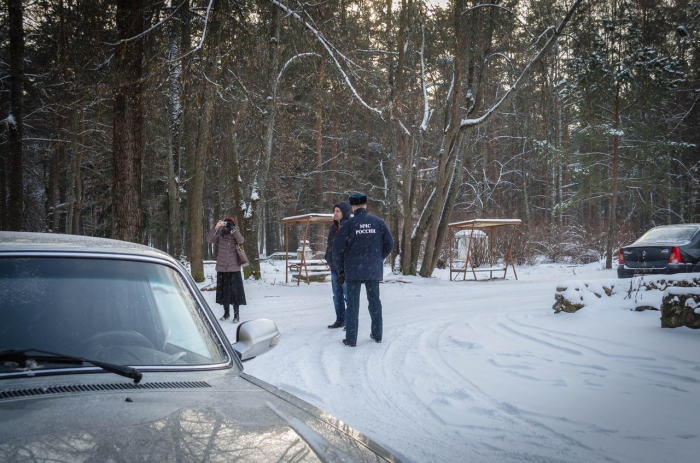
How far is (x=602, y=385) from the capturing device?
5133 millimetres

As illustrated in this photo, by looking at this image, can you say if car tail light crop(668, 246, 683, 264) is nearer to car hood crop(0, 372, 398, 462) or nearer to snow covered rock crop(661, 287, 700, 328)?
snow covered rock crop(661, 287, 700, 328)

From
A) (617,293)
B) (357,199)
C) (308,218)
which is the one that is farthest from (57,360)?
(308,218)

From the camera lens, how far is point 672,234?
12.4m

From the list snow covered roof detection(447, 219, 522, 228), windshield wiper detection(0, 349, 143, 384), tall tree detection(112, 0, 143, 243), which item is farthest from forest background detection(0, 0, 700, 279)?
windshield wiper detection(0, 349, 143, 384)

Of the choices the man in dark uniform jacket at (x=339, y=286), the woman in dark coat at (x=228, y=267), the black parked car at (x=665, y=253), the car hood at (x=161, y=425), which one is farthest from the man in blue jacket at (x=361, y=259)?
the black parked car at (x=665, y=253)

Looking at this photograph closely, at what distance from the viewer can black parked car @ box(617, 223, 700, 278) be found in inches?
456

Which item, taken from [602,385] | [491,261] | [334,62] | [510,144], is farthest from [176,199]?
[510,144]

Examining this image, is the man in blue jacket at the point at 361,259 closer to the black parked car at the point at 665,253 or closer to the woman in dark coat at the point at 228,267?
the woman in dark coat at the point at 228,267

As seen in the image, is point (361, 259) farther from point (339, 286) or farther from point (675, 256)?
point (675, 256)

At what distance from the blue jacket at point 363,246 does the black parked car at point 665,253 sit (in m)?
7.05

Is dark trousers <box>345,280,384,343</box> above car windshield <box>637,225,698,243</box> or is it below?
below

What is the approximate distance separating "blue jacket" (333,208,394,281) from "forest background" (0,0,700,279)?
3.23m

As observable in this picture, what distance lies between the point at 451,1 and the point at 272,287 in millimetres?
11486

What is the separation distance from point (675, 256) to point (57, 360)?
41.8ft
